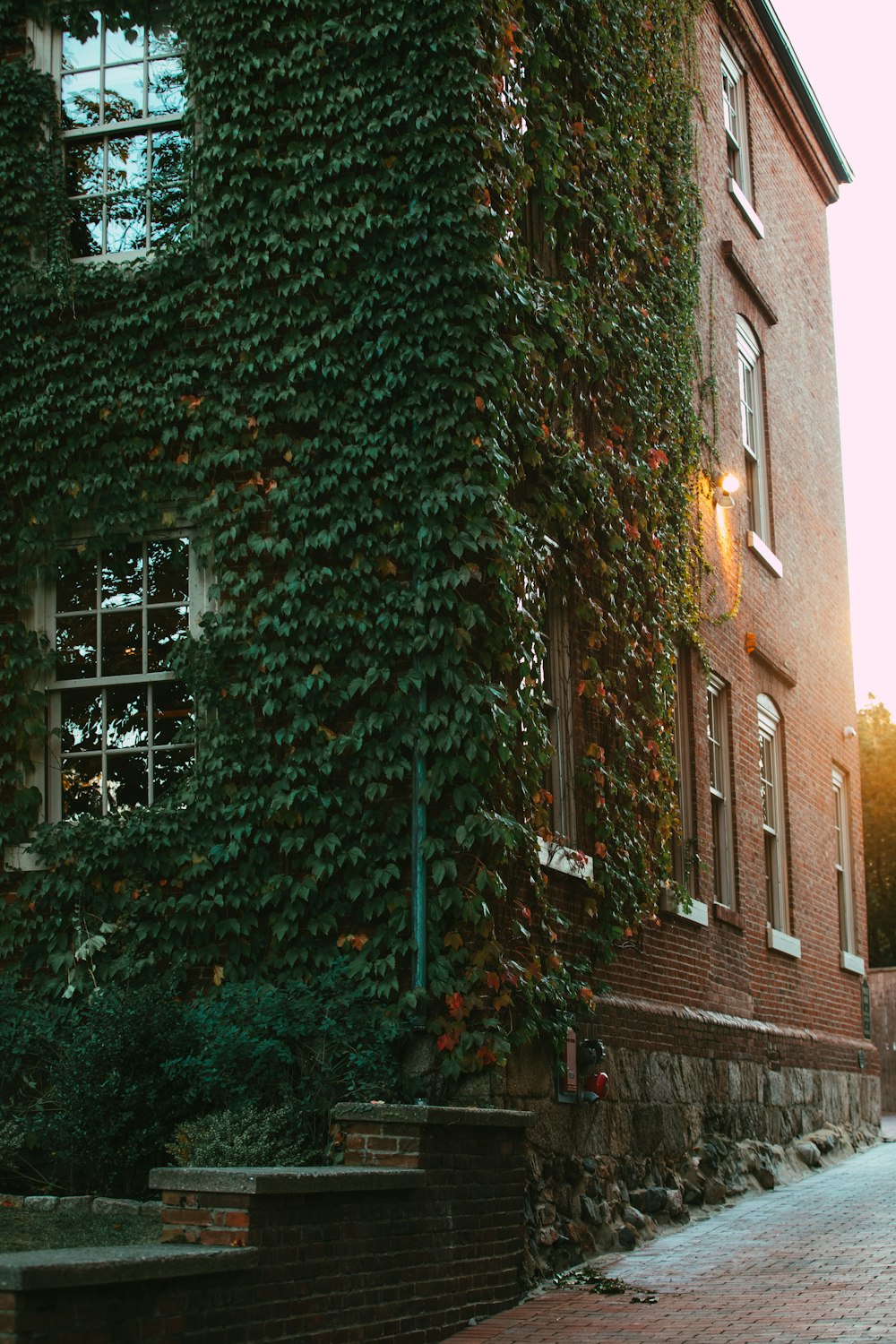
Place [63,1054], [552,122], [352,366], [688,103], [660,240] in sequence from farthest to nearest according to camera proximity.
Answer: [688,103] → [660,240] → [552,122] → [352,366] → [63,1054]

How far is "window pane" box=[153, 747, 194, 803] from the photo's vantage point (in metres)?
10.1

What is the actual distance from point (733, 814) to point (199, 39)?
8365 millimetres

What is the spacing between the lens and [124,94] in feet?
36.8

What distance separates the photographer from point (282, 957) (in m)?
9.31

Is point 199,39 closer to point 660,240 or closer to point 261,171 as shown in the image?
point 261,171

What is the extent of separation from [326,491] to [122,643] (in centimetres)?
167

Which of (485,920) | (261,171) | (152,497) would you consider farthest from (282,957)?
(261,171)

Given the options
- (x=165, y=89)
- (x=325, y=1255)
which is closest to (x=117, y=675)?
(x=165, y=89)

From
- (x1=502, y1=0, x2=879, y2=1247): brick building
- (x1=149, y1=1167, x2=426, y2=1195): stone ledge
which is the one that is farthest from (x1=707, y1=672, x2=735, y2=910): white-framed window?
(x1=149, y1=1167, x2=426, y2=1195): stone ledge

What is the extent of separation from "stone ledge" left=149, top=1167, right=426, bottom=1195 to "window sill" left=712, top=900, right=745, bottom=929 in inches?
300

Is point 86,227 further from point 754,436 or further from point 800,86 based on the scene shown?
point 800,86

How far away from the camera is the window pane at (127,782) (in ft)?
33.3

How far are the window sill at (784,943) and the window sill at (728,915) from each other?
4.15 feet

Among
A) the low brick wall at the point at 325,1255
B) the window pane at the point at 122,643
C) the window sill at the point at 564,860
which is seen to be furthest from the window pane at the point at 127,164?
the low brick wall at the point at 325,1255
